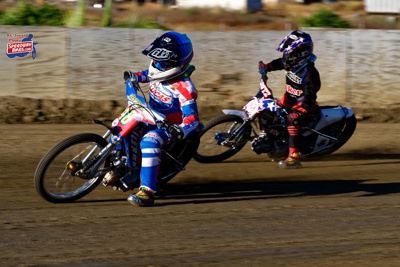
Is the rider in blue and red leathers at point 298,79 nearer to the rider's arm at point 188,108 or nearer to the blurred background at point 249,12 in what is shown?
the rider's arm at point 188,108

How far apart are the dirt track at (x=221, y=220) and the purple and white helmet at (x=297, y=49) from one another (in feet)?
4.55

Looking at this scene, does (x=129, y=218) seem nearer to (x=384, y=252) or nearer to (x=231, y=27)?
(x=384, y=252)

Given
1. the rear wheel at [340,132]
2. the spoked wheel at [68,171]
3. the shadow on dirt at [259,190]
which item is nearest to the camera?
the spoked wheel at [68,171]

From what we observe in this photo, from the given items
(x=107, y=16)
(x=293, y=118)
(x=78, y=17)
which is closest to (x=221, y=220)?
(x=293, y=118)

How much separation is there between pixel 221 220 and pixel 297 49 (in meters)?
3.31

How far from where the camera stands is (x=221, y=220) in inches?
275

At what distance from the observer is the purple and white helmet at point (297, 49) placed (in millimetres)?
9445

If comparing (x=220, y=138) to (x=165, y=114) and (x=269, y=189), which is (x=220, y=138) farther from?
(x=165, y=114)

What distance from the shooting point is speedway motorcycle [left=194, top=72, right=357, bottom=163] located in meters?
9.35

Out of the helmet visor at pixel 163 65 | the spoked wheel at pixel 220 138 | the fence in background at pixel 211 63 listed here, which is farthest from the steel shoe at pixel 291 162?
the fence in background at pixel 211 63

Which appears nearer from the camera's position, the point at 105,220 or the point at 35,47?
the point at 105,220

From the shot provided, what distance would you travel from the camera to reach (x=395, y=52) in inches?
538

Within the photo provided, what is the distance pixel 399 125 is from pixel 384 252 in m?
6.78

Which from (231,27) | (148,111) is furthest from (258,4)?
(148,111)
